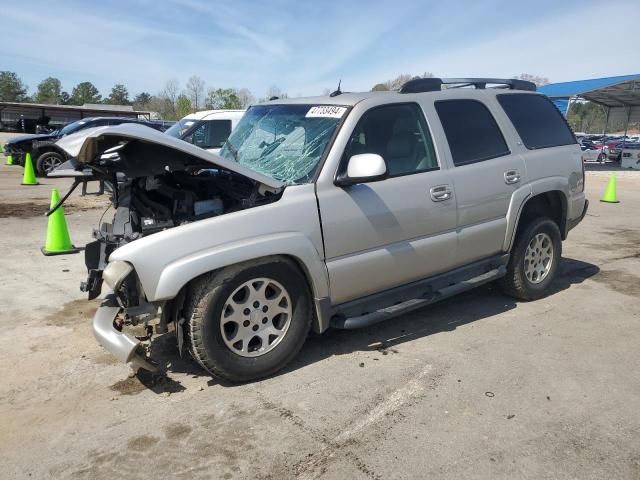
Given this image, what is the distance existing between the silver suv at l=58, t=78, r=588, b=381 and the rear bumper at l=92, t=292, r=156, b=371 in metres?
0.01

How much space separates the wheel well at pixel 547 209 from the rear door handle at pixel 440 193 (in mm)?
1121

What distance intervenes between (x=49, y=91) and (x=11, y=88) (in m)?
8.99

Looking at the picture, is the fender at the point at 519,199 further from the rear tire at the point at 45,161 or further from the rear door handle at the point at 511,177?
the rear tire at the point at 45,161

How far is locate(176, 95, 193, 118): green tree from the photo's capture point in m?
57.8

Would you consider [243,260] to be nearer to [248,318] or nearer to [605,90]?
[248,318]

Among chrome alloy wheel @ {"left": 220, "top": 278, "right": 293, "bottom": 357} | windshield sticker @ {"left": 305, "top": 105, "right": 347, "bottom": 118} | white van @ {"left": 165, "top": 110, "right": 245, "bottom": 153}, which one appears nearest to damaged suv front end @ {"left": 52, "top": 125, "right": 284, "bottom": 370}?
chrome alloy wheel @ {"left": 220, "top": 278, "right": 293, "bottom": 357}

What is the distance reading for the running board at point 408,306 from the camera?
372cm

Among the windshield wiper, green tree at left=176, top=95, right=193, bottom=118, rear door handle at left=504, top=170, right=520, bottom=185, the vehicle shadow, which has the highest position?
green tree at left=176, top=95, right=193, bottom=118

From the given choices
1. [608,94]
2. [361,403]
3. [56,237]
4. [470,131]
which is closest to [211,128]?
[56,237]

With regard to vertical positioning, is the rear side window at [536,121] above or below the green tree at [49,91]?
below

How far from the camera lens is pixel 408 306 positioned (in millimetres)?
3982

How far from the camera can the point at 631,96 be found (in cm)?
2983

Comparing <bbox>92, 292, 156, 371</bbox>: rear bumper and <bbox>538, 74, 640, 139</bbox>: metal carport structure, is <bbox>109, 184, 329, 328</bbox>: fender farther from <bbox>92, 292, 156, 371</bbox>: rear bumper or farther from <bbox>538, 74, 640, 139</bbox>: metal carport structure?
<bbox>538, 74, 640, 139</bbox>: metal carport structure

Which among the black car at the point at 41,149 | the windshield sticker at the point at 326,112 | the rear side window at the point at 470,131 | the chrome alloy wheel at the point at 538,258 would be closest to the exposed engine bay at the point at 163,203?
the windshield sticker at the point at 326,112
